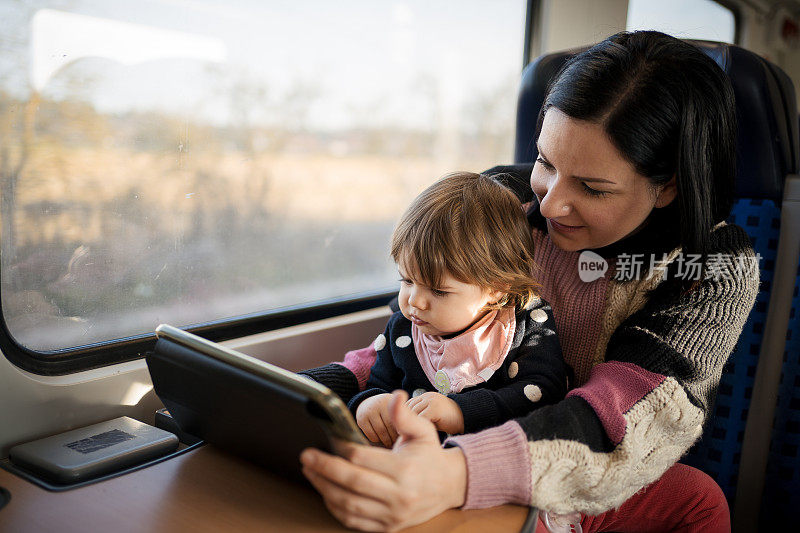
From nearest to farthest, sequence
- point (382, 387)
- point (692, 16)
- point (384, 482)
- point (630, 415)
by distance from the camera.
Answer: point (384, 482), point (630, 415), point (382, 387), point (692, 16)

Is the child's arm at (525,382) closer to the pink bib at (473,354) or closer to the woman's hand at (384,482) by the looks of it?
the pink bib at (473,354)

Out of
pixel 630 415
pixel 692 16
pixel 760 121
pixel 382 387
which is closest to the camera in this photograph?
pixel 630 415

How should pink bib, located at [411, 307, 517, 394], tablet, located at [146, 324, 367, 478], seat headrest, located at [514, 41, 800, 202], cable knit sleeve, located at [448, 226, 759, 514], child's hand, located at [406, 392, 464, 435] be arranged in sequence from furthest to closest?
seat headrest, located at [514, 41, 800, 202]
pink bib, located at [411, 307, 517, 394]
child's hand, located at [406, 392, 464, 435]
cable knit sleeve, located at [448, 226, 759, 514]
tablet, located at [146, 324, 367, 478]

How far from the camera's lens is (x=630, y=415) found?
3.22ft

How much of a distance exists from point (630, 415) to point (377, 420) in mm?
401

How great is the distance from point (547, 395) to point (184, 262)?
33.2 inches

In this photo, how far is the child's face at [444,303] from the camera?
1.12 meters

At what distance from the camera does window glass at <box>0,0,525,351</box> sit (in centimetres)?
117

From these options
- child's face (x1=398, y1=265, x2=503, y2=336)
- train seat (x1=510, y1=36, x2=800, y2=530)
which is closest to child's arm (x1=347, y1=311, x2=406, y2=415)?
child's face (x1=398, y1=265, x2=503, y2=336)

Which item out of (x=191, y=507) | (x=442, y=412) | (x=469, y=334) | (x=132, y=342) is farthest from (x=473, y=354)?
(x=132, y=342)

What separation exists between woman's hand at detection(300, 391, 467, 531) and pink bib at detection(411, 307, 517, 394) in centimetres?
32

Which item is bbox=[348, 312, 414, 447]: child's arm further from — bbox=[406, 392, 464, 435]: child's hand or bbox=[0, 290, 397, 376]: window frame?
bbox=[0, 290, 397, 376]: window frame

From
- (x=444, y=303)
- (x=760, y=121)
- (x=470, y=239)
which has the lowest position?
(x=444, y=303)
